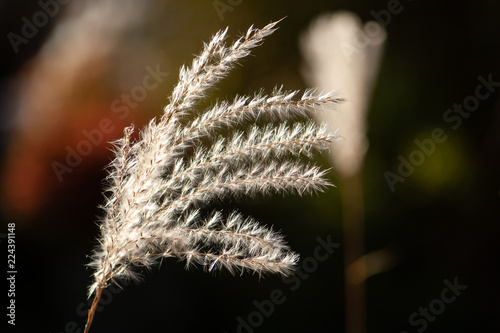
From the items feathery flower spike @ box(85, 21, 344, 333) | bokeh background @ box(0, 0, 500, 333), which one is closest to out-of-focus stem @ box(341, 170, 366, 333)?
bokeh background @ box(0, 0, 500, 333)

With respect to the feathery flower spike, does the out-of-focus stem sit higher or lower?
lower

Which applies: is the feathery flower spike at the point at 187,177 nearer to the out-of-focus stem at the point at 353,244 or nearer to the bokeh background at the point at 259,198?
the bokeh background at the point at 259,198

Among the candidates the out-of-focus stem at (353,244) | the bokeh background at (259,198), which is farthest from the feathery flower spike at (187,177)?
the out-of-focus stem at (353,244)

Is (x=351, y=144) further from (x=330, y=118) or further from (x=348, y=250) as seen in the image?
(x=348, y=250)

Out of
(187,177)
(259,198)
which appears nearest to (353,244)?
(259,198)

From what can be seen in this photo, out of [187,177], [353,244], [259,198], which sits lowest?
[353,244]

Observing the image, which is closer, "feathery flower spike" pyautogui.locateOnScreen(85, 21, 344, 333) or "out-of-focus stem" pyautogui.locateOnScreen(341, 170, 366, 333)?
"feathery flower spike" pyautogui.locateOnScreen(85, 21, 344, 333)

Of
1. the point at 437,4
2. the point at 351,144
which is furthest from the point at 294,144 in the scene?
the point at 437,4

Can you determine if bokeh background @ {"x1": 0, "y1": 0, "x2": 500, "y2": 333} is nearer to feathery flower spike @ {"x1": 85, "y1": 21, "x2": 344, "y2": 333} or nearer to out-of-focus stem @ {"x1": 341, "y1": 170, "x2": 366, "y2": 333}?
out-of-focus stem @ {"x1": 341, "y1": 170, "x2": 366, "y2": 333}

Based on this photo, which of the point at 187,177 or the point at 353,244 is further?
the point at 353,244

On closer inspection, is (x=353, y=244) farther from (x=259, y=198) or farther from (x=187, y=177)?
(x=187, y=177)
